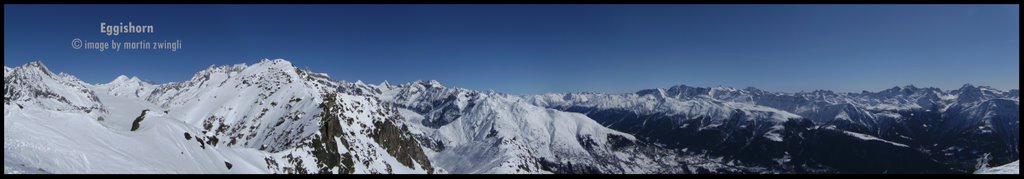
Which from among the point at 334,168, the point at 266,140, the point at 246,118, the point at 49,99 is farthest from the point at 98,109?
the point at 334,168

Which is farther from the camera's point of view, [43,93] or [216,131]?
[216,131]

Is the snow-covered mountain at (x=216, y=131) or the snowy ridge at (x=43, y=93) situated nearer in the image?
the snow-covered mountain at (x=216, y=131)

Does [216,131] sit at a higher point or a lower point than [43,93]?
lower

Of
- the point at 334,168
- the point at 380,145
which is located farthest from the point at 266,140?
the point at 334,168

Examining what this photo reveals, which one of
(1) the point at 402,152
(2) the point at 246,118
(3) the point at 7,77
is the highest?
(3) the point at 7,77

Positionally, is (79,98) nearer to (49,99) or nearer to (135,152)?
(49,99)

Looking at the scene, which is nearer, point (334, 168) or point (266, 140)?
point (334, 168)

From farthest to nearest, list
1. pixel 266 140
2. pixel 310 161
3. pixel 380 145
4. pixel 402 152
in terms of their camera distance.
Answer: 1. pixel 402 152
2. pixel 380 145
3. pixel 266 140
4. pixel 310 161

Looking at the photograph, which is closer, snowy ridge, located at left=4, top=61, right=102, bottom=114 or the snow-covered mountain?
the snow-covered mountain

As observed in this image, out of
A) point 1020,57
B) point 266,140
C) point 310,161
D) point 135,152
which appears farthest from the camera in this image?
point 266,140

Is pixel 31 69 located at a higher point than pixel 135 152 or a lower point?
higher
